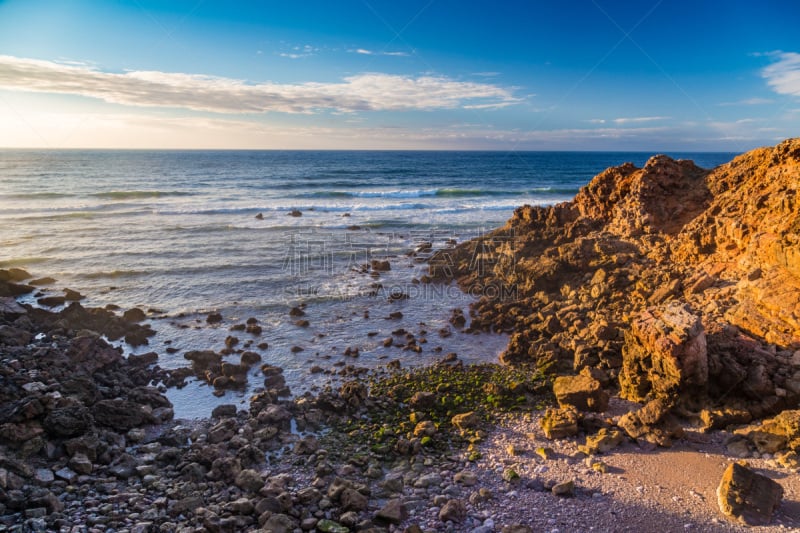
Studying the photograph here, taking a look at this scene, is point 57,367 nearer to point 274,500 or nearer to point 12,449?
point 12,449

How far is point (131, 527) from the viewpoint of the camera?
6230 millimetres

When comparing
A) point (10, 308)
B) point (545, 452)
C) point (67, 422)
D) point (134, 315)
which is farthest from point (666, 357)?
point (10, 308)

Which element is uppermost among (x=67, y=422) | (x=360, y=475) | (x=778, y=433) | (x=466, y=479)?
(x=778, y=433)

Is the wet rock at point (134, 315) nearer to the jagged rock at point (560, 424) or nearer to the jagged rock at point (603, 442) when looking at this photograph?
the jagged rock at point (560, 424)

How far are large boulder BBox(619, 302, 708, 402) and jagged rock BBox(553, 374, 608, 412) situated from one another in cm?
83

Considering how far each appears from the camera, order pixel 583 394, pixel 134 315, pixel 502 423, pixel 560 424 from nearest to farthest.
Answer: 1. pixel 560 424
2. pixel 502 423
3. pixel 583 394
4. pixel 134 315

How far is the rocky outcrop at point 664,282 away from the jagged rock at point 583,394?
0.83 metres

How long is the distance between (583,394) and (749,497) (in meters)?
3.45

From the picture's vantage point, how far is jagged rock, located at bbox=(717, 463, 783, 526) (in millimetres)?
6113

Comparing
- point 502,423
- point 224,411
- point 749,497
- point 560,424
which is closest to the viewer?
point 749,497

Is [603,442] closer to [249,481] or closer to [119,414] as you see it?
[249,481]

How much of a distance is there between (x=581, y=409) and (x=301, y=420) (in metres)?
5.88

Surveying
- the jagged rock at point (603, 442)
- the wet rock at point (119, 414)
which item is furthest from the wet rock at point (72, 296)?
the jagged rock at point (603, 442)

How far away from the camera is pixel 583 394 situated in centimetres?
951
